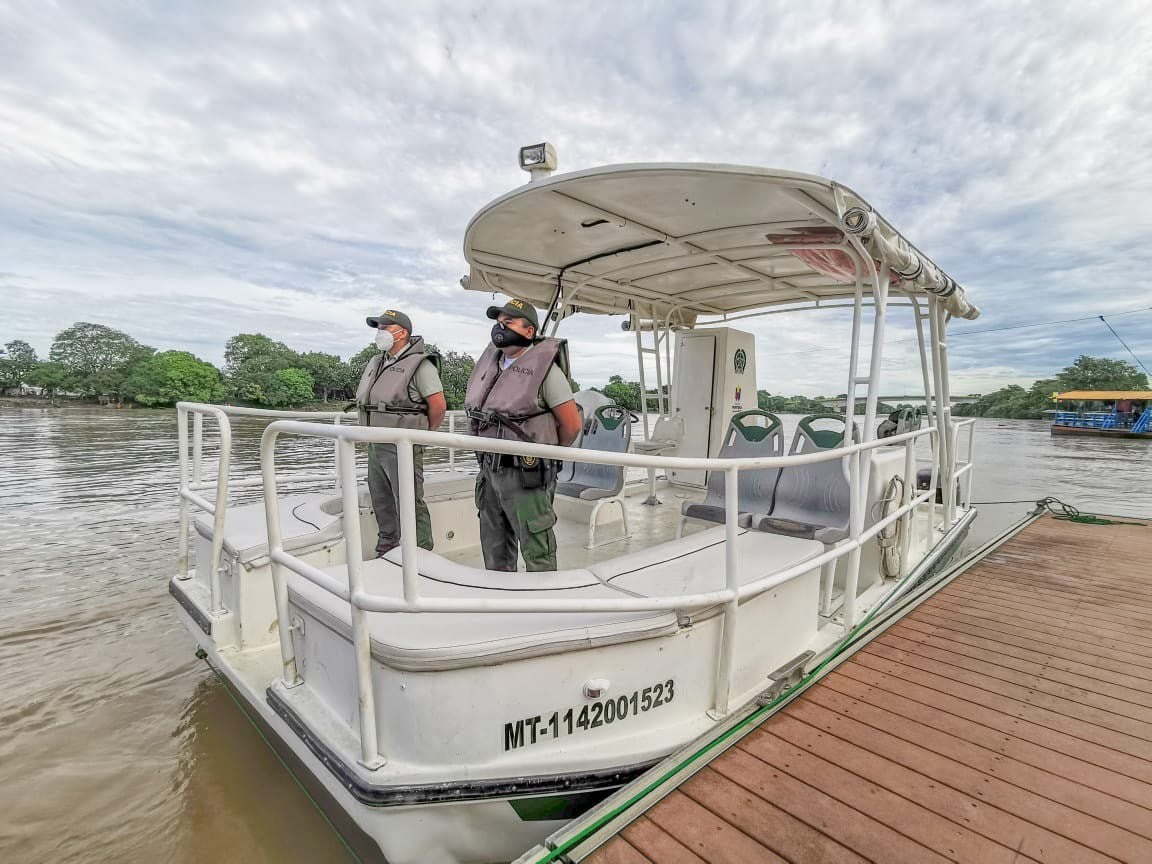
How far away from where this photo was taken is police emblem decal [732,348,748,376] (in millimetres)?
6672

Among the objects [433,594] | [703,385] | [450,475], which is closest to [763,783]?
[433,594]

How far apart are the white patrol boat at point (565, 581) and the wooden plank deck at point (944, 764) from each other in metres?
0.22

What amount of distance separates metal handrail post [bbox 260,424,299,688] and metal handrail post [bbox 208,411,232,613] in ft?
1.86

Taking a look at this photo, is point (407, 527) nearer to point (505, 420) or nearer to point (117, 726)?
point (505, 420)

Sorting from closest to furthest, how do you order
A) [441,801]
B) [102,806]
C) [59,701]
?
1. [441,801]
2. [102,806]
3. [59,701]

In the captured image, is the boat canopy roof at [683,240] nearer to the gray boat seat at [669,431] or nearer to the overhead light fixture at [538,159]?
the overhead light fixture at [538,159]

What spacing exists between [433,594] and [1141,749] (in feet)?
9.16

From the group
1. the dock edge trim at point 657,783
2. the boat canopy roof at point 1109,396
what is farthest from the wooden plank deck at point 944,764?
the boat canopy roof at point 1109,396

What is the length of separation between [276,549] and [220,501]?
780 millimetres

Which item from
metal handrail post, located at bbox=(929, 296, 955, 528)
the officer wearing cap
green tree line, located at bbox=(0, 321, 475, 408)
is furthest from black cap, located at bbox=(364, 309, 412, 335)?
green tree line, located at bbox=(0, 321, 475, 408)

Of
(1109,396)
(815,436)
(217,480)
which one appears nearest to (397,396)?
(217,480)

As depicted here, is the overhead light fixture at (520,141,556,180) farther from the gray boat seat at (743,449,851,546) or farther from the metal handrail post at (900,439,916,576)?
the metal handrail post at (900,439,916,576)

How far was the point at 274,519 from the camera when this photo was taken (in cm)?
185

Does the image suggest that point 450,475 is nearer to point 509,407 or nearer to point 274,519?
point 509,407
